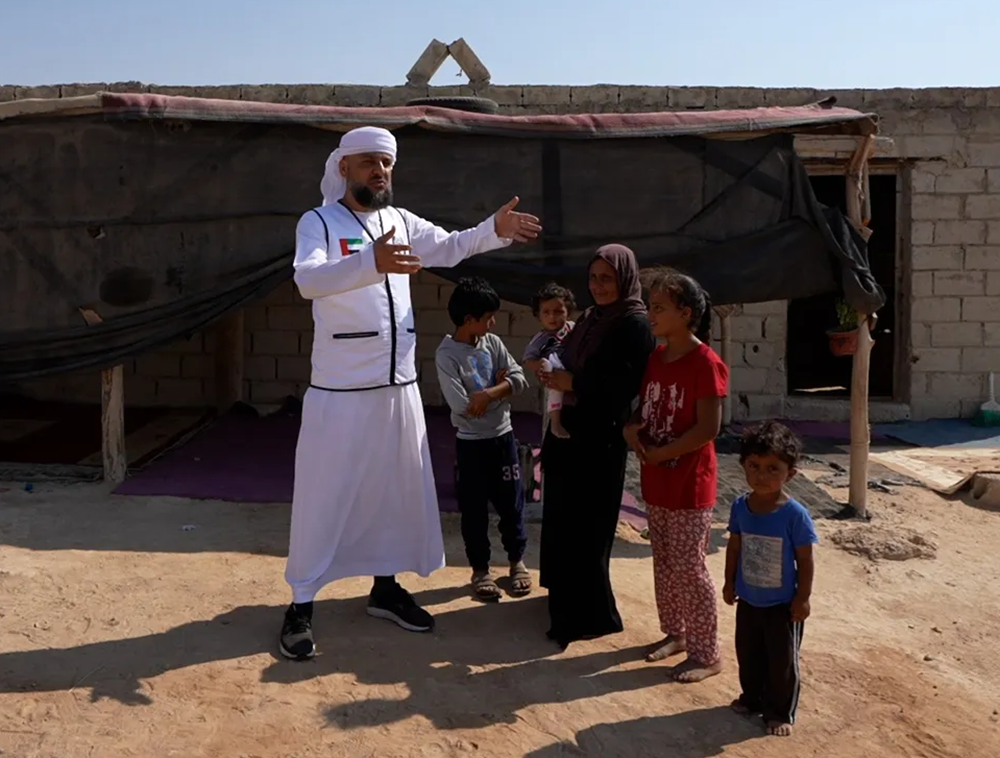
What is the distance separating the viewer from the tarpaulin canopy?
5395 millimetres

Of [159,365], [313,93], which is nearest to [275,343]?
[159,365]

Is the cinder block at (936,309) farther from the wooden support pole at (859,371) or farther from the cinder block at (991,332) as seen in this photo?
the wooden support pole at (859,371)

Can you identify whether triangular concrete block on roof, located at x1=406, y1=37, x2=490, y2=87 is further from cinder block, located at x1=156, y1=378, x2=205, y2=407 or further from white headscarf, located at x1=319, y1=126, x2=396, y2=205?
white headscarf, located at x1=319, y1=126, x2=396, y2=205

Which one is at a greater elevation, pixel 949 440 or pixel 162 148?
pixel 162 148

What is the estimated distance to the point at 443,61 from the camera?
868cm

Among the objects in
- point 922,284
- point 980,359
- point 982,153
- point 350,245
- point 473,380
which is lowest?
point 473,380

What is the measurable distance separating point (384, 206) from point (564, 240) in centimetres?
198

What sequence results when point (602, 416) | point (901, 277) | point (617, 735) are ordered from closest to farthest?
point (617, 735), point (602, 416), point (901, 277)

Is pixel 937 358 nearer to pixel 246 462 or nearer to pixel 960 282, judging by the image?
pixel 960 282

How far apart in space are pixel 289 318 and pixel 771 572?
655 centimetres

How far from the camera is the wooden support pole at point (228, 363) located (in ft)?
28.8

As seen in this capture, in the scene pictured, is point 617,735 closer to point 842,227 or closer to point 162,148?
point 842,227

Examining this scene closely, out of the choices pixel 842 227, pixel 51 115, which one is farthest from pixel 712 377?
pixel 51 115

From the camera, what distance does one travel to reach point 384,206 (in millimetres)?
3670
